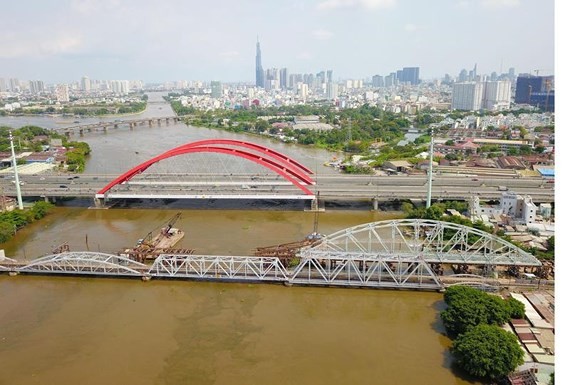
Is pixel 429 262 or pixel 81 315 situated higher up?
pixel 429 262

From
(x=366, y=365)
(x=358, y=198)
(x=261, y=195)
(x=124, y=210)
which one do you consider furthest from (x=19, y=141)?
(x=366, y=365)

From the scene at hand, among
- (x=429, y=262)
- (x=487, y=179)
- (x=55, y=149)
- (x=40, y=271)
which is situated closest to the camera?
(x=429, y=262)

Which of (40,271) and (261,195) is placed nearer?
(40,271)

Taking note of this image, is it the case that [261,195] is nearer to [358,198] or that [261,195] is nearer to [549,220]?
[358,198]

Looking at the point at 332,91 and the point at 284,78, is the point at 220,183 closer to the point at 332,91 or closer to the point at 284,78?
the point at 332,91

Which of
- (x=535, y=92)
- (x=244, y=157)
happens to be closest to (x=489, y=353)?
(x=244, y=157)

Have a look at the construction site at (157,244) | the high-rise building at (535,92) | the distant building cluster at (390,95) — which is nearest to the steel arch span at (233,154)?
the construction site at (157,244)
